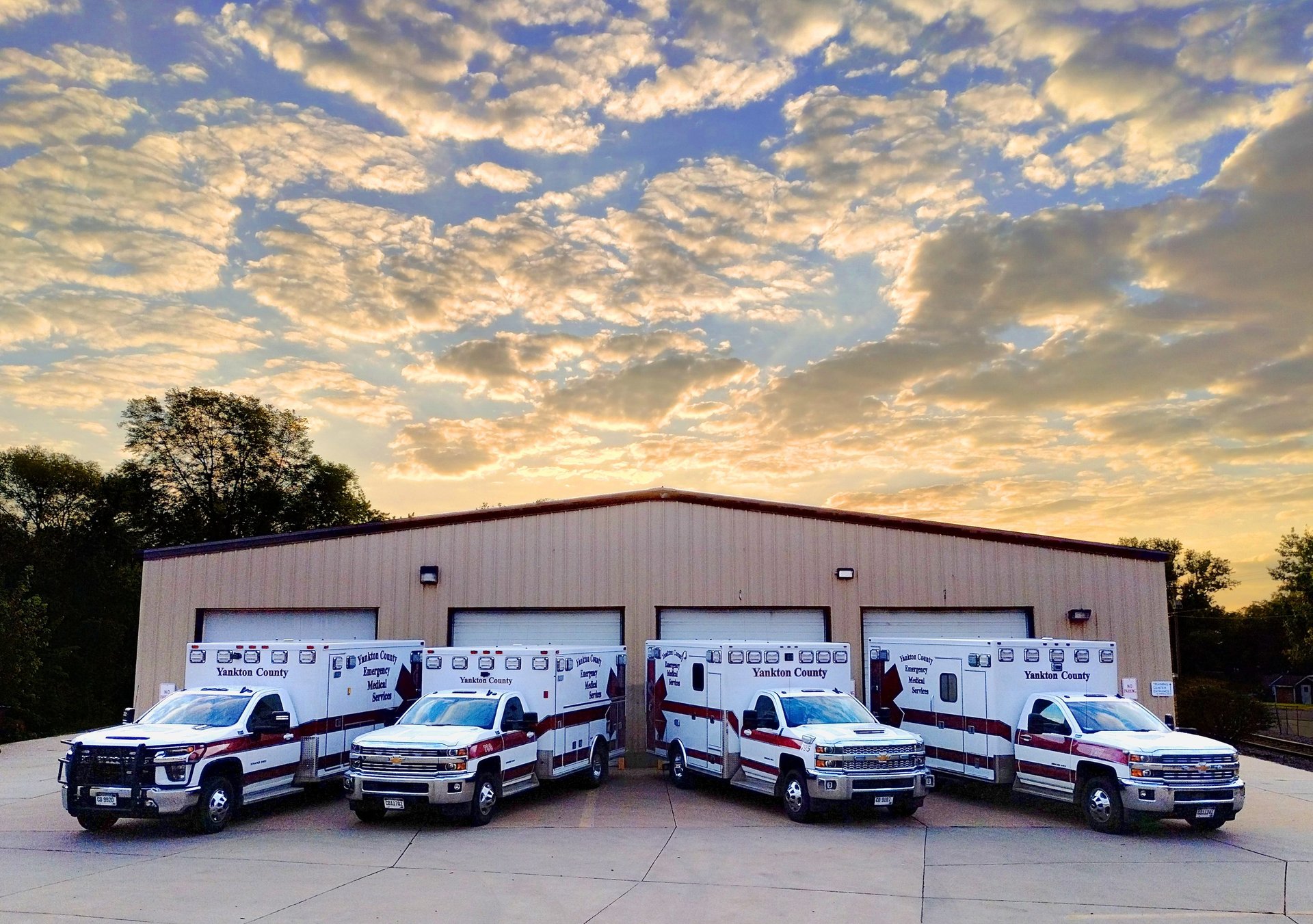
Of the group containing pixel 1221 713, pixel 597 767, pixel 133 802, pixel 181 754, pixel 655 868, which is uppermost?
pixel 181 754

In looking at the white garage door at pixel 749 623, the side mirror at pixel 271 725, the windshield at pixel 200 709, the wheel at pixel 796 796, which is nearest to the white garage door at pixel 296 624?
the white garage door at pixel 749 623

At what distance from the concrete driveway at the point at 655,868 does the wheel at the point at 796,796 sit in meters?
0.28

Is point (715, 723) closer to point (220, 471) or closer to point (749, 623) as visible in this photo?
point (749, 623)

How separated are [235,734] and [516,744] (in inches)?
168

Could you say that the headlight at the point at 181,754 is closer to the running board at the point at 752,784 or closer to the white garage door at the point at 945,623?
the running board at the point at 752,784

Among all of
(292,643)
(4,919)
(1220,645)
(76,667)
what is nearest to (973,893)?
(4,919)

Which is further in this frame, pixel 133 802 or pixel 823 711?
pixel 823 711

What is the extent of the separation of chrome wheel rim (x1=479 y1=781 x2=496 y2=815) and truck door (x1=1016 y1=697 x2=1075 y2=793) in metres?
8.58

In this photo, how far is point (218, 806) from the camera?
15.0 metres

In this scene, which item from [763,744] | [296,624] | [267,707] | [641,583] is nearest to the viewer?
[267,707]

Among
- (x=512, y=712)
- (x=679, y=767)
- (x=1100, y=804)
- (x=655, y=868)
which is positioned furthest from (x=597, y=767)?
(x=1100, y=804)

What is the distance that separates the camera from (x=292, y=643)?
17516mm

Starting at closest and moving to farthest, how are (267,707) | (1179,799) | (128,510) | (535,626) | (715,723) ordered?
(1179,799), (267,707), (715,723), (535,626), (128,510)

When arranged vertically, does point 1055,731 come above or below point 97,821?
above
